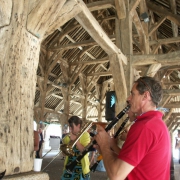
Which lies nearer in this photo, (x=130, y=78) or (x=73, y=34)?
(x=130, y=78)

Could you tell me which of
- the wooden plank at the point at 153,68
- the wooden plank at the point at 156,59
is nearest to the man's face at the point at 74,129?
the wooden plank at the point at 156,59

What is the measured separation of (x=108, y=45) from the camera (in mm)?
4035

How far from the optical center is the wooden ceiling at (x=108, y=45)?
4258 mm

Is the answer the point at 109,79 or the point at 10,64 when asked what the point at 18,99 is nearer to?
the point at 10,64

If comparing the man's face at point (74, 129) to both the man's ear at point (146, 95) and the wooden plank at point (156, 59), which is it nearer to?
the man's ear at point (146, 95)

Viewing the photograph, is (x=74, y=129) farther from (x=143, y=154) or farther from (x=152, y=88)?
(x=143, y=154)

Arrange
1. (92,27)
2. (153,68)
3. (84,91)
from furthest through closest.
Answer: (84,91) → (153,68) → (92,27)

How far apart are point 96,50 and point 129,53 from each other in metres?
8.91

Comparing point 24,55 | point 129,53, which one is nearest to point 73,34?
point 129,53

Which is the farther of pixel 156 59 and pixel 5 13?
pixel 156 59

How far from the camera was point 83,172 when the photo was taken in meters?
2.87

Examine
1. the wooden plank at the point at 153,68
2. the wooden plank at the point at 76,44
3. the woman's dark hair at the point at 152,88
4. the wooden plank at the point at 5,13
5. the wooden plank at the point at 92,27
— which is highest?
the wooden plank at the point at 76,44

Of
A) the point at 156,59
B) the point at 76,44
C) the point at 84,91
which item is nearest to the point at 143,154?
the point at 156,59

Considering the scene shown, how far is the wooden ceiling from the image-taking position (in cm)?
426
